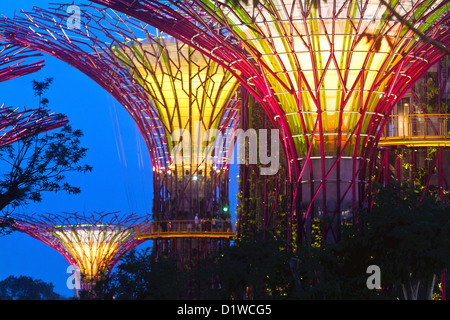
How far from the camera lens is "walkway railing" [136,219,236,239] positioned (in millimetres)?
47844

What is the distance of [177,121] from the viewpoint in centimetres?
4884

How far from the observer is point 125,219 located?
226ft

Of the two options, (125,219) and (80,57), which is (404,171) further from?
(125,219)

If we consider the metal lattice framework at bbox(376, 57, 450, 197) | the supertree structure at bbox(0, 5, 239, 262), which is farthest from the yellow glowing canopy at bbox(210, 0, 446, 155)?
the supertree structure at bbox(0, 5, 239, 262)

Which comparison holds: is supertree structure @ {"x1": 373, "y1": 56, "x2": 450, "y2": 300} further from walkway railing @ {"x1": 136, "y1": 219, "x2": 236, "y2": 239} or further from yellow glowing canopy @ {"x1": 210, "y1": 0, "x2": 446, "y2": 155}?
walkway railing @ {"x1": 136, "y1": 219, "x2": 236, "y2": 239}

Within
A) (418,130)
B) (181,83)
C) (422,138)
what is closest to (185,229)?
(181,83)

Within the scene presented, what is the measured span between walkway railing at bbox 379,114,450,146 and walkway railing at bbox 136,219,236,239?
1217 cm

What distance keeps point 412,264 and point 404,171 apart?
21216mm

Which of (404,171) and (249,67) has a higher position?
(249,67)

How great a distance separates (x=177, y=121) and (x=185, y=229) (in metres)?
6.37

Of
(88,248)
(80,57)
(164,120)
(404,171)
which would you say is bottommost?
(88,248)

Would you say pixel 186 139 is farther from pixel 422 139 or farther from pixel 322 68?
pixel 322 68

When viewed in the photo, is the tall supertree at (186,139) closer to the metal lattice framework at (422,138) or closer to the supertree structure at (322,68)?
the metal lattice framework at (422,138)
